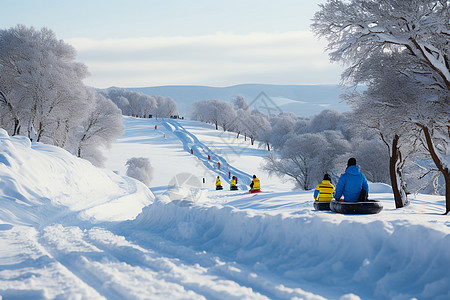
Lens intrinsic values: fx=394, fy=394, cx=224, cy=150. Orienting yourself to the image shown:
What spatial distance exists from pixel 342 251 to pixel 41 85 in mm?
30013

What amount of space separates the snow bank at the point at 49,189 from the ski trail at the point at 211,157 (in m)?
33.9

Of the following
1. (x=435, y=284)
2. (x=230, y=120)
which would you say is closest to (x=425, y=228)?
(x=435, y=284)

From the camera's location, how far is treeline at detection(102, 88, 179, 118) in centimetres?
16738

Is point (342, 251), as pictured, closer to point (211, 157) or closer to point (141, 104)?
point (211, 157)

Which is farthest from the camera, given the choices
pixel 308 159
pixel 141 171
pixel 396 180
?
pixel 308 159

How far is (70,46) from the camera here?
36.1m

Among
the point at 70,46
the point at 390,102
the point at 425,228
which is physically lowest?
the point at 425,228

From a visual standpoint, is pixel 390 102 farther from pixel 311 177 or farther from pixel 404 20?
pixel 311 177

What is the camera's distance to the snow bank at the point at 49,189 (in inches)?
506

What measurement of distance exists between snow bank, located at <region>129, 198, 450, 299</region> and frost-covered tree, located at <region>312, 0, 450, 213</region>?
9963 mm

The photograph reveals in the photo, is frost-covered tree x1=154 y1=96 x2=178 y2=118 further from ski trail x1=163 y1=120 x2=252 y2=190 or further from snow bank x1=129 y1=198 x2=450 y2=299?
snow bank x1=129 y1=198 x2=450 y2=299

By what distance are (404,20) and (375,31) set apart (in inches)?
40.4

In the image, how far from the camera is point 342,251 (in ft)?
20.5

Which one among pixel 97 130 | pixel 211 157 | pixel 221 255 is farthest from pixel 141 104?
pixel 221 255
